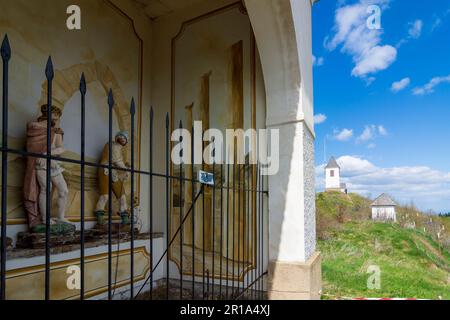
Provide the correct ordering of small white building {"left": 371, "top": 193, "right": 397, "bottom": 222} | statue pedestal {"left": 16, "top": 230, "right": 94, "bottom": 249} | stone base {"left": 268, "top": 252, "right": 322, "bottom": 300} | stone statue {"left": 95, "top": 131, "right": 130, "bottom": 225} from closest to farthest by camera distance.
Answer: statue pedestal {"left": 16, "top": 230, "right": 94, "bottom": 249} → stone base {"left": 268, "top": 252, "right": 322, "bottom": 300} → stone statue {"left": 95, "top": 131, "right": 130, "bottom": 225} → small white building {"left": 371, "top": 193, "right": 397, "bottom": 222}

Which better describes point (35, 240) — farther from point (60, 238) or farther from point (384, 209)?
point (384, 209)

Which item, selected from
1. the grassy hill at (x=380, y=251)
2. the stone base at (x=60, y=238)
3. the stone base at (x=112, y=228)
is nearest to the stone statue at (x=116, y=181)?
the stone base at (x=112, y=228)

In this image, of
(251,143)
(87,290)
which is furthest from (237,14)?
(87,290)

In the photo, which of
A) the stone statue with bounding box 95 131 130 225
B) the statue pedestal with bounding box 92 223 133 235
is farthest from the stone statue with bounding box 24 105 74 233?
the stone statue with bounding box 95 131 130 225

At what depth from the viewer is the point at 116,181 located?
418 centimetres

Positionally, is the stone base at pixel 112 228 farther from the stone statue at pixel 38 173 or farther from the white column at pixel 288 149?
the white column at pixel 288 149

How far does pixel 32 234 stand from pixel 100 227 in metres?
0.95

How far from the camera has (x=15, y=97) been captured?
10.5 feet

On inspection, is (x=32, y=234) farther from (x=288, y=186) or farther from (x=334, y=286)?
(x=334, y=286)

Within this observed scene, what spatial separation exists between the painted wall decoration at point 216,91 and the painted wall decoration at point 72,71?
757mm

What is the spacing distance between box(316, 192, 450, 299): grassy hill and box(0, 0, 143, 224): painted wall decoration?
394 cm

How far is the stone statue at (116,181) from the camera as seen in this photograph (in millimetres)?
3994

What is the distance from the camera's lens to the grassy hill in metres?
5.00

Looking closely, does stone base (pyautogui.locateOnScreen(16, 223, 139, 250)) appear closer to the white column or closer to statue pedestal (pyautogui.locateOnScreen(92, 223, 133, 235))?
statue pedestal (pyautogui.locateOnScreen(92, 223, 133, 235))
